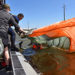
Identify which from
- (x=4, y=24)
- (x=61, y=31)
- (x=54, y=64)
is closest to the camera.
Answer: (x=4, y=24)

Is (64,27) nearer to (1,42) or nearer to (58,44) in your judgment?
(58,44)

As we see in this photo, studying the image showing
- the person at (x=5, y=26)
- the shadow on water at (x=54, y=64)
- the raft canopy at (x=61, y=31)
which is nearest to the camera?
the person at (x=5, y=26)

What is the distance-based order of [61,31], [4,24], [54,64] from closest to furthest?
[4,24] < [54,64] < [61,31]

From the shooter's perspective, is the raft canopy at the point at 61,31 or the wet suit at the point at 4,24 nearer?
the wet suit at the point at 4,24

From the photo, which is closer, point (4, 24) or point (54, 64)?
point (4, 24)

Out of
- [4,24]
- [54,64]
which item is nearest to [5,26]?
[4,24]

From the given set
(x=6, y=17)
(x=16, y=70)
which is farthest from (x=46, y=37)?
(x=16, y=70)

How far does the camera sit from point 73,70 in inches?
187

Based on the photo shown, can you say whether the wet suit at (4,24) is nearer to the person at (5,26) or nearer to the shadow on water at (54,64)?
the person at (5,26)

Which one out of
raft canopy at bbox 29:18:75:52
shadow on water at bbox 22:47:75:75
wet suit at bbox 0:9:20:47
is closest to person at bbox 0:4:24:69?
wet suit at bbox 0:9:20:47

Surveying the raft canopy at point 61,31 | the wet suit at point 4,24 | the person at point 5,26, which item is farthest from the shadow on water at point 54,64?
the wet suit at point 4,24

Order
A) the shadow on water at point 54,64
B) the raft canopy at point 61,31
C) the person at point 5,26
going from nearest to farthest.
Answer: the person at point 5,26 < the shadow on water at point 54,64 < the raft canopy at point 61,31

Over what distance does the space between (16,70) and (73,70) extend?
2638 millimetres

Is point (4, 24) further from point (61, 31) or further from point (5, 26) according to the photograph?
point (61, 31)
